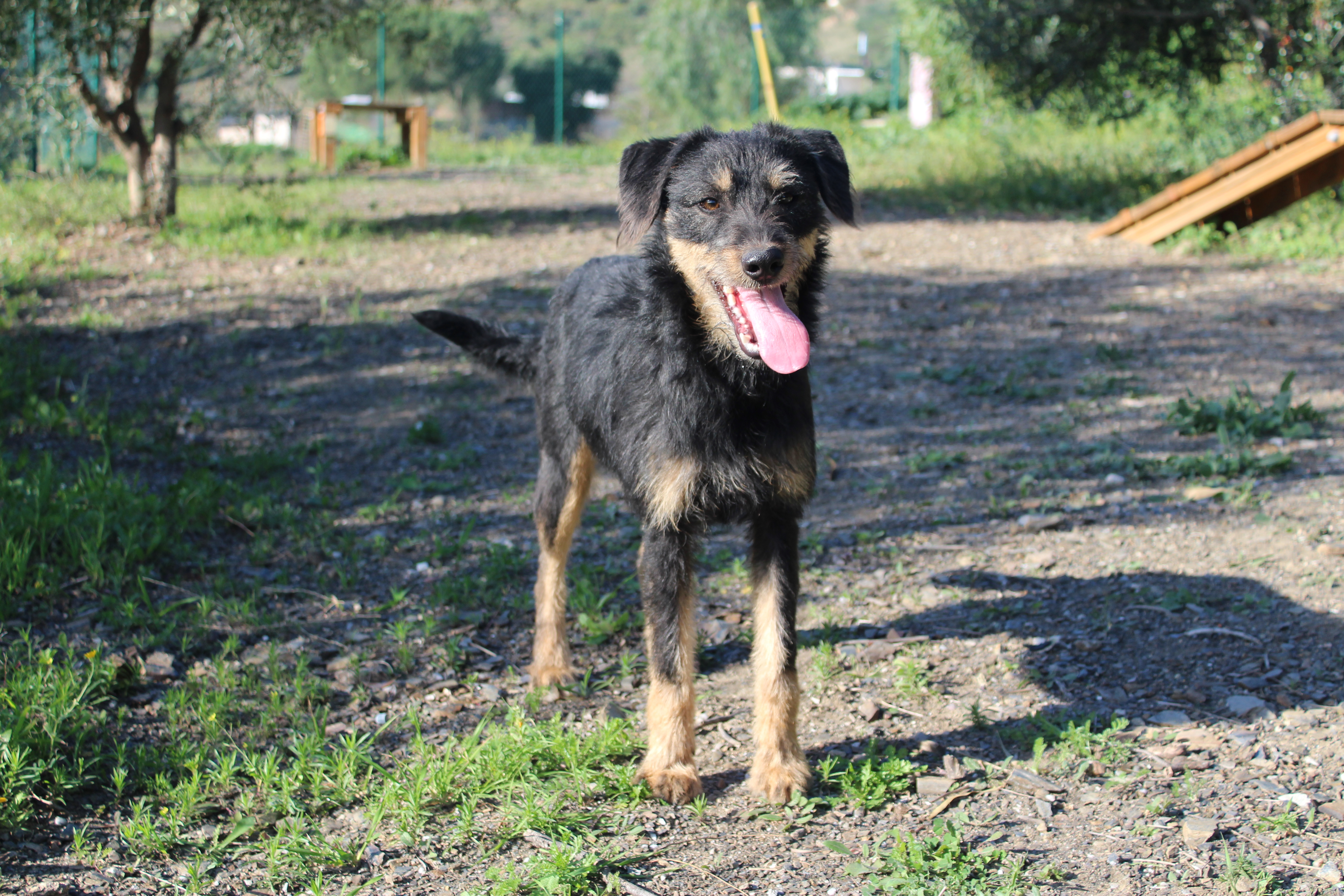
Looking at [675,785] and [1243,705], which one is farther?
[1243,705]

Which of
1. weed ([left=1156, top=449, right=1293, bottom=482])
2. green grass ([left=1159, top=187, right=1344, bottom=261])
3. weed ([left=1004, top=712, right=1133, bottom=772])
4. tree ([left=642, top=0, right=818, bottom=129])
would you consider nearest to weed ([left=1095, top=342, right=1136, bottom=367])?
weed ([left=1156, top=449, right=1293, bottom=482])

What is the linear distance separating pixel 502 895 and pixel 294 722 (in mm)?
1254

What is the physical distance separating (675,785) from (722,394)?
3.99ft

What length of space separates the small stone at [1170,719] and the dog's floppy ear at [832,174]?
1.98m

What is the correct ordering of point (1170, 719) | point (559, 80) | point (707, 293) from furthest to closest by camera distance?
1. point (559, 80)
2. point (1170, 719)
3. point (707, 293)

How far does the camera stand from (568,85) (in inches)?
1441

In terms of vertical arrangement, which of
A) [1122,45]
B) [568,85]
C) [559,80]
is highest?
[568,85]

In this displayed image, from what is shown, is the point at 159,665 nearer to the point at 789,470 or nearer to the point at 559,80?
the point at 789,470

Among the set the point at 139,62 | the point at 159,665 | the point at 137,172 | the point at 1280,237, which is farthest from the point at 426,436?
the point at 1280,237

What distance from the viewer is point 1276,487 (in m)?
5.20

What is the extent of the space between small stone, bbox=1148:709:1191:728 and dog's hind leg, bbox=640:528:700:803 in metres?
1.60

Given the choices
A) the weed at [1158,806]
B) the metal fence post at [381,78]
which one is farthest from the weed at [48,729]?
the metal fence post at [381,78]

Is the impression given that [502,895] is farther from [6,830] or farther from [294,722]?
[6,830]

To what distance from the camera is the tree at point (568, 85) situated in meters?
34.2
